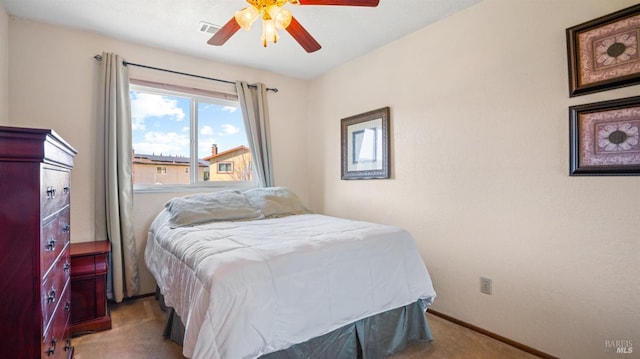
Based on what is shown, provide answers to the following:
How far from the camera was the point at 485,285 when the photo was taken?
2197mm

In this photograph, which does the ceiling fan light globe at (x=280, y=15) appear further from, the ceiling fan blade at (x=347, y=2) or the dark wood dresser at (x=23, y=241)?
the dark wood dresser at (x=23, y=241)

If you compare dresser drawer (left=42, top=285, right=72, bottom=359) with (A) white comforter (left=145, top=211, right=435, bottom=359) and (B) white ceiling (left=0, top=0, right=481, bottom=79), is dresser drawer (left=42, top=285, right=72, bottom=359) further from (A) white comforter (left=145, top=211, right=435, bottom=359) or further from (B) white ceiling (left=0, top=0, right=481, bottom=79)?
(B) white ceiling (left=0, top=0, right=481, bottom=79)

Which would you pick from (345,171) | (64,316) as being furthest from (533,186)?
(64,316)

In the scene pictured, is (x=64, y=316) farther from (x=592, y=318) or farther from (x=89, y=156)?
(x=592, y=318)

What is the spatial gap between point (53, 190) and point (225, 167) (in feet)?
7.59

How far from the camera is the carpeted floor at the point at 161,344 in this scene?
1.91 metres

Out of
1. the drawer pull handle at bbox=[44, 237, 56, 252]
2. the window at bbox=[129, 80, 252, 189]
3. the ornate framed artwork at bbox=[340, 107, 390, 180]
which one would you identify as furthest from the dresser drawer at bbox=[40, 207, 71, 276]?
the ornate framed artwork at bbox=[340, 107, 390, 180]

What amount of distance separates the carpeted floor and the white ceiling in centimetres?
240

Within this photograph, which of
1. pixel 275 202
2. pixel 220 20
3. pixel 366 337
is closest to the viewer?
pixel 366 337

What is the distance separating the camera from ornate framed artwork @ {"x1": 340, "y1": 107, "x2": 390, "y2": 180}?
2.95 meters

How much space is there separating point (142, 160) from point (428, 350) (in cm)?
296

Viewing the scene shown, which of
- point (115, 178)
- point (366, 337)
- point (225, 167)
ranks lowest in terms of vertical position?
point (366, 337)

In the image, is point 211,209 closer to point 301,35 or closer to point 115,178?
point 115,178

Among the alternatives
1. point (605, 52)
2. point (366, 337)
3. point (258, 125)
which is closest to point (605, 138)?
point (605, 52)
